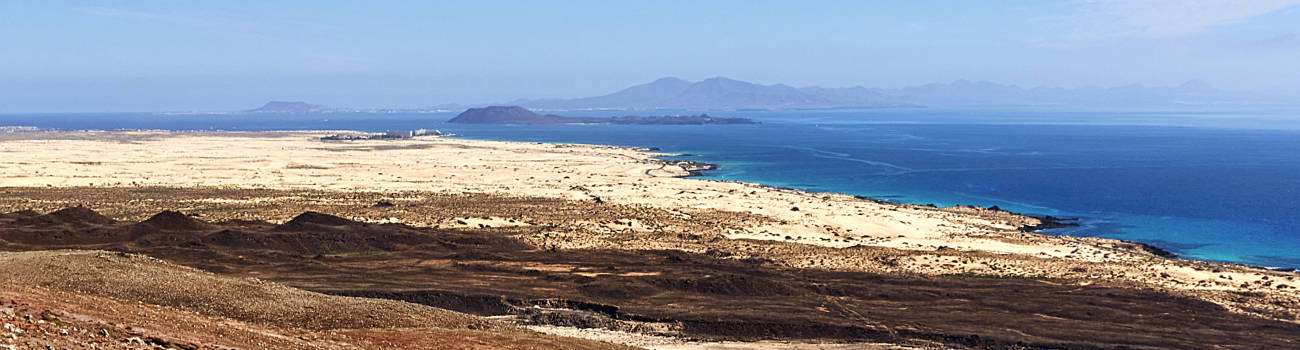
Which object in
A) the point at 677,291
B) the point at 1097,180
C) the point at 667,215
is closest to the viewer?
the point at 677,291

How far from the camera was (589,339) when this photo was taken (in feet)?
94.1

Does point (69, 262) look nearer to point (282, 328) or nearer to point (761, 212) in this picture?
point (282, 328)

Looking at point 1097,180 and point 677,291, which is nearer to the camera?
point 677,291

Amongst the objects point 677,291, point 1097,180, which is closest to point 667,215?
point 677,291

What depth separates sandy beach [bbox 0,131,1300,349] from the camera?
46156mm

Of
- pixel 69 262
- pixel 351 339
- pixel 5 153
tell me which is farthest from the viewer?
pixel 5 153

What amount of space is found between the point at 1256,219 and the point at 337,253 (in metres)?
70.4

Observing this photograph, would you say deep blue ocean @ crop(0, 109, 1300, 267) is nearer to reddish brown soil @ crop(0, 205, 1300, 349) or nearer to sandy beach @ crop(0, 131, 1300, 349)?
sandy beach @ crop(0, 131, 1300, 349)

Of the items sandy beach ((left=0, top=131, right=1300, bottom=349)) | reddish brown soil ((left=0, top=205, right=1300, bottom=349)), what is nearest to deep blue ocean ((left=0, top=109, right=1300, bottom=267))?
sandy beach ((left=0, top=131, right=1300, bottom=349))

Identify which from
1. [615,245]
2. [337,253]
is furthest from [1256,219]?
[337,253]

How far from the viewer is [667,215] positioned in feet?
221

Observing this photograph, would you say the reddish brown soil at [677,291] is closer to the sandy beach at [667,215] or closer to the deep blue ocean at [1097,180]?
the sandy beach at [667,215]

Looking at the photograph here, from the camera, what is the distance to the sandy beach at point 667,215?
4616 centimetres

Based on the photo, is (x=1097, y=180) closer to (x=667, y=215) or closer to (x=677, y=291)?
(x=667, y=215)
